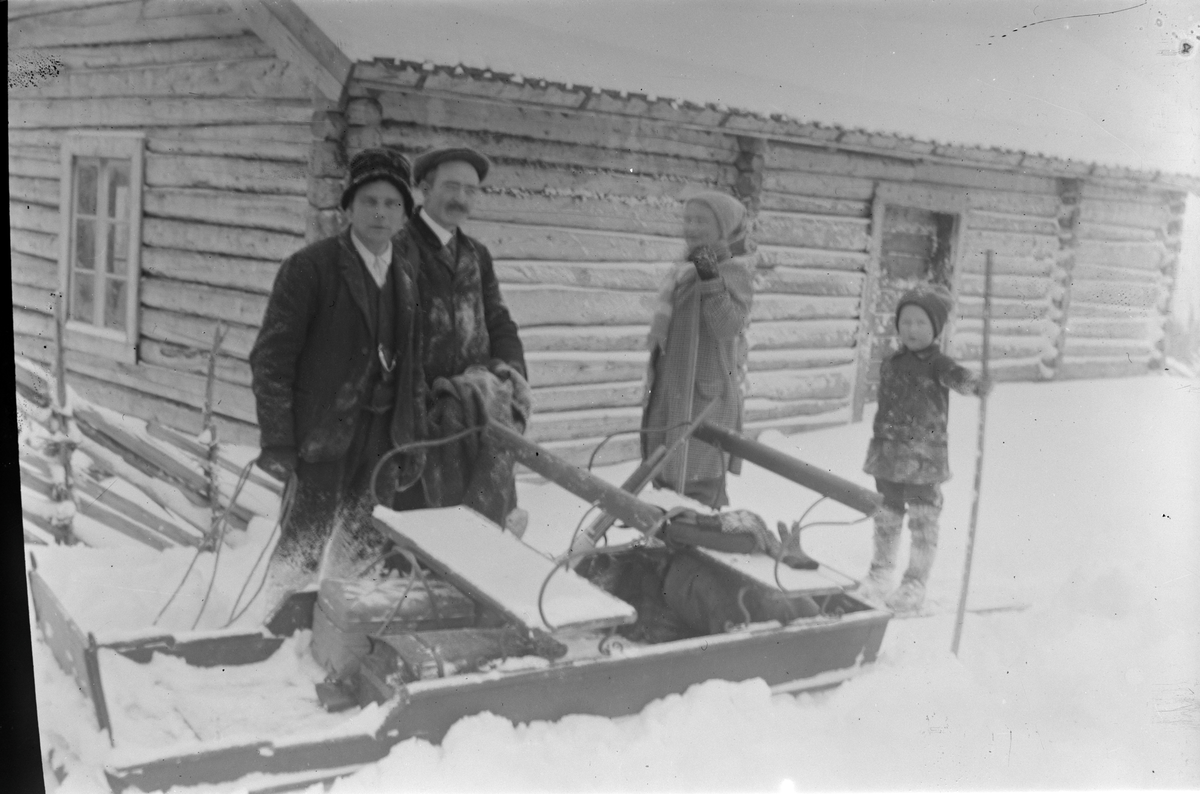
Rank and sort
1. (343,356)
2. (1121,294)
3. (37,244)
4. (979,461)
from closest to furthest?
1. (343,356)
2. (37,244)
3. (979,461)
4. (1121,294)

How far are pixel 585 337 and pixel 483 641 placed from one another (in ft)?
2.94

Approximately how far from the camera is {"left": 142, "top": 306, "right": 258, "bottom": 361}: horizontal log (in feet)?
8.73

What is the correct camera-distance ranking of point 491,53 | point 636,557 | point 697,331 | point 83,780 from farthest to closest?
point 636,557, point 697,331, point 491,53, point 83,780

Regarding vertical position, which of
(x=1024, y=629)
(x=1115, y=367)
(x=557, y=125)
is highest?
(x=557, y=125)

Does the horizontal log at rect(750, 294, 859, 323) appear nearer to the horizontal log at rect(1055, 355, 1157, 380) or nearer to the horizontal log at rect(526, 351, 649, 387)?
the horizontal log at rect(526, 351, 649, 387)

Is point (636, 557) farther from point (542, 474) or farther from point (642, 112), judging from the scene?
point (642, 112)

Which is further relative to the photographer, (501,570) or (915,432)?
(915,432)

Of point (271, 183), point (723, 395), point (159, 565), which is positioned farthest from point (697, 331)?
point (159, 565)

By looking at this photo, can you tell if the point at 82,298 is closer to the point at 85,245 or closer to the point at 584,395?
the point at 85,245

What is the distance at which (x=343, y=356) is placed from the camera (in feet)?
8.68

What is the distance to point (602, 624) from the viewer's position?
2506mm

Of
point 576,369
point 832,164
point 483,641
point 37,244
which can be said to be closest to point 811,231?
point 832,164

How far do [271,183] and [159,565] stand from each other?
3.46 feet

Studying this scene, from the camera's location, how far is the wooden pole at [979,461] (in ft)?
9.87
